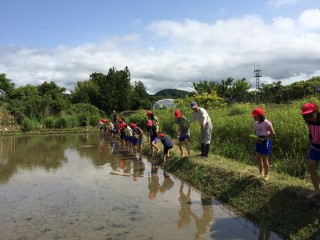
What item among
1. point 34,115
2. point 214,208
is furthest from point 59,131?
point 214,208

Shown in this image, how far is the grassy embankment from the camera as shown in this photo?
221 inches

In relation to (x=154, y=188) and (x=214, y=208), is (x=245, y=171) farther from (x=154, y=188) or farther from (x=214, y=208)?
(x=154, y=188)

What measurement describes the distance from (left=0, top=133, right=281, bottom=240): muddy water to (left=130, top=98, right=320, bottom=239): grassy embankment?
1.09ft

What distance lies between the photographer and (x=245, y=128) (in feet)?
36.0

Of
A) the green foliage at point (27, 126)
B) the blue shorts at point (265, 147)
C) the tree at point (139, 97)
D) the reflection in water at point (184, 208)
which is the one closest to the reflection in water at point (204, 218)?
the reflection in water at point (184, 208)

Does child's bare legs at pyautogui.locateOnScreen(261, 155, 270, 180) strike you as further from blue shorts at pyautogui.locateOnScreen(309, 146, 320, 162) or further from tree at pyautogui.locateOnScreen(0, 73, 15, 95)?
tree at pyautogui.locateOnScreen(0, 73, 15, 95)

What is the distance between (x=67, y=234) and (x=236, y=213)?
10.5 ft

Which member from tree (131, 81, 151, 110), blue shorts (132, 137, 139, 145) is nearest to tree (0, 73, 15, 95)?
tree (131, 81, 151, 110)

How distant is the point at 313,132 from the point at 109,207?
4.33 meters

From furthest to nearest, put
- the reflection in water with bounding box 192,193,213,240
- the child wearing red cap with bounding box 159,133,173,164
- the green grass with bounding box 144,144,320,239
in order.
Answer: the child wearing red cap with bounding box 159,133,173,164, the reflection in water with bounding box 192,193,213,240, the green grass with bounding box 144,144,320,239

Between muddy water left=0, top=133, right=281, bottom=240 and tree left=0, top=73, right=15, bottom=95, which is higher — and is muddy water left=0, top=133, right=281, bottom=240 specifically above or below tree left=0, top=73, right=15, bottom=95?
below

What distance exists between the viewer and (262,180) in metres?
6.93

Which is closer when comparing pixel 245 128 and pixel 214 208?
pixel 214 208

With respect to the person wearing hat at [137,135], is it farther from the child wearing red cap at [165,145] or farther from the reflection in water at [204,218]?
the reflection in water at [204,218]
